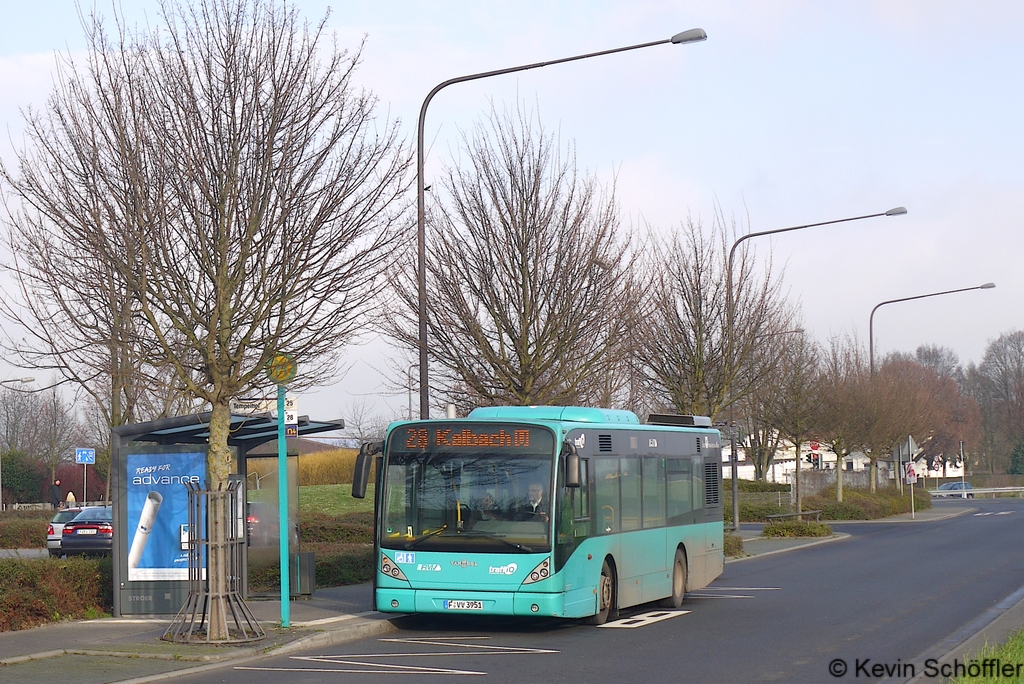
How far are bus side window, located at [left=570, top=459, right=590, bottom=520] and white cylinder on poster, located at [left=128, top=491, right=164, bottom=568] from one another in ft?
18.9

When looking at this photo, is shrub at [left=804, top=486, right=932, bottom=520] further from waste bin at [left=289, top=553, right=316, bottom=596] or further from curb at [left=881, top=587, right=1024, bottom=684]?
waste bin at [left=289, top=553, right=316, bottom=596]

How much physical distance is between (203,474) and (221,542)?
3795 millimetres

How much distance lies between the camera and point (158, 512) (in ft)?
54.4

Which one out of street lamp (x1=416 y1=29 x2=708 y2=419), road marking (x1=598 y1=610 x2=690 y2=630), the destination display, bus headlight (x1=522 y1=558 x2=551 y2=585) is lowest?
road marking (x1=598 y1=610 x2=690 y2=630)

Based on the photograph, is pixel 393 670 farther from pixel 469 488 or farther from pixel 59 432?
pixel 59 432

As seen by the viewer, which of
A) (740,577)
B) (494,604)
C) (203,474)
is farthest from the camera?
(740,577)

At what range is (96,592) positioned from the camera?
1641 centimetres

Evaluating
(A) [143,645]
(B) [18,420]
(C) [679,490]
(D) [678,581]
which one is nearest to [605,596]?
(D) [678,581]

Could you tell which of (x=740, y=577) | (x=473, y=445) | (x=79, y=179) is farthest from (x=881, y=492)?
(x=79, y=179)

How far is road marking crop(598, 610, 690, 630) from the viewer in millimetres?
16016

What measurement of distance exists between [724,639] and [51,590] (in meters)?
8.52

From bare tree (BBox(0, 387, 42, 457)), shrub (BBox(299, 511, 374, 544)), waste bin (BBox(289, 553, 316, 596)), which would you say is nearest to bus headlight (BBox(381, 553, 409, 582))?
waste bin (BBox(289, 553, 316, 596))

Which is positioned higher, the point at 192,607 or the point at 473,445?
the point at 473,445

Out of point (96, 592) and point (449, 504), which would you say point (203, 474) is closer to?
point (96, 592)
